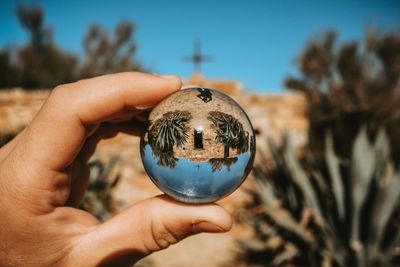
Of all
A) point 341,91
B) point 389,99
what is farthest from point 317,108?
point 389,99

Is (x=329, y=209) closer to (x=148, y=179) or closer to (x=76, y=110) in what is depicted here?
(x=76, y=110)

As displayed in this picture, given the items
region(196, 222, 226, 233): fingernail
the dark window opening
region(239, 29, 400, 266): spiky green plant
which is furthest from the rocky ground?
the dark window opening

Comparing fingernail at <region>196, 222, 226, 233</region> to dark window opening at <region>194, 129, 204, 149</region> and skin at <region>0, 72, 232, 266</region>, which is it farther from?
dark window opening at <region>194, 129, 204, 149</region>

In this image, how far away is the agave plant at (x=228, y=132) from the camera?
1073 millimetres

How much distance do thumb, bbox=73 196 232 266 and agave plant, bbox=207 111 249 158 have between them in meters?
0.28

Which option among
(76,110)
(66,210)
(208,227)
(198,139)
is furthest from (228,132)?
(66,210)

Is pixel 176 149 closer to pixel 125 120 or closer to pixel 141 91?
pixel 141 91

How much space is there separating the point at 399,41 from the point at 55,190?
40.9ft

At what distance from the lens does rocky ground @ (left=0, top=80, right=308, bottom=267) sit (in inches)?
161

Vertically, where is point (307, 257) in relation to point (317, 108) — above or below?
below

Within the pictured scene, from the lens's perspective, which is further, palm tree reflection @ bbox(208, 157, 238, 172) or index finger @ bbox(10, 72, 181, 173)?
index finger @ bbox(10, 72, 181, 173)

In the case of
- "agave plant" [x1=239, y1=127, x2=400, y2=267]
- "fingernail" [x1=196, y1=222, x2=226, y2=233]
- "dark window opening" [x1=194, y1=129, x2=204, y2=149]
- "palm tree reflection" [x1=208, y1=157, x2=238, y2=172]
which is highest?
"dark window opening" [x1=194, y1=129, x2=204, y2=149]

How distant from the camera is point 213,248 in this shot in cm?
439

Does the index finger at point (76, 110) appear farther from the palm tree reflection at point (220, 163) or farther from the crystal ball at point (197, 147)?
Answer: the palm tree reflection at point (220, 163)
